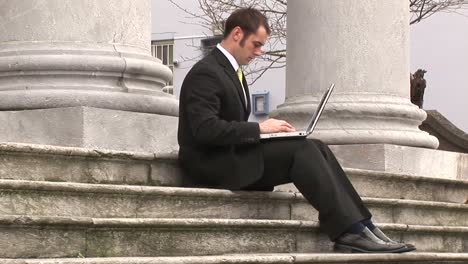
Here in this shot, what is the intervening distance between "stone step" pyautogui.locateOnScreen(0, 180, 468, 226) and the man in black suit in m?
0.12

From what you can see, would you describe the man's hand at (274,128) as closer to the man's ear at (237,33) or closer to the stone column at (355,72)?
the man's ear at (237,33)

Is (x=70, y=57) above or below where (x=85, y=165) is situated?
above

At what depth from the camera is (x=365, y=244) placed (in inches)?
285

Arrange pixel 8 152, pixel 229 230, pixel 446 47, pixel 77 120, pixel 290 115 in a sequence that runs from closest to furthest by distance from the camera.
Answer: pixel 8 152 < pixel 229 230 < pixel 77 120 < pixel 290 115 < pixel 446 47

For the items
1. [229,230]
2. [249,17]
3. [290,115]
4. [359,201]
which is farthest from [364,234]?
[290,115]

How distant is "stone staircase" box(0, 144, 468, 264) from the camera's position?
5.94 metres

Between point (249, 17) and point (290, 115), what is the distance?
266cm

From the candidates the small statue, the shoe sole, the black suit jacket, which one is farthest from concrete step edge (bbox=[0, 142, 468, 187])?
the small statue

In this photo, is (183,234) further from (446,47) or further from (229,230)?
(446,47)

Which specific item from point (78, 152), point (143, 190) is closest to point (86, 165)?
point (78, 152)

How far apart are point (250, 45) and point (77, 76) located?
42.5 inches

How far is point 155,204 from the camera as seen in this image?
6820mm

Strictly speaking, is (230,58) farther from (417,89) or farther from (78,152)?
(417,89)

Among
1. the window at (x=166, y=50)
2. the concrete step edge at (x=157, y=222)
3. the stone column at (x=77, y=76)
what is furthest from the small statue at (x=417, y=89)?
the window at (x=166, y=50)
